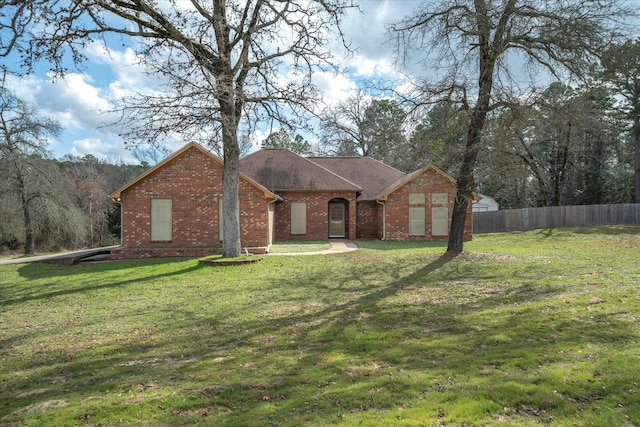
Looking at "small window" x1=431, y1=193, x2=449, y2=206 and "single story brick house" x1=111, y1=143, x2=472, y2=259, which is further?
"small window" x1=431, y1=193, x2=449, y2=206

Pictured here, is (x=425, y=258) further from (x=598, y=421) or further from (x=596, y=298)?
(x=598, y=421)

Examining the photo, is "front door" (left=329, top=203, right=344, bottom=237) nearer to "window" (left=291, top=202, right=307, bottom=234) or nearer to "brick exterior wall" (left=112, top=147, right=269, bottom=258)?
"window" (left=291, top=202, right=307, bottom=234)

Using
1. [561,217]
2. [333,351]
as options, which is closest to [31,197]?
[333,351]

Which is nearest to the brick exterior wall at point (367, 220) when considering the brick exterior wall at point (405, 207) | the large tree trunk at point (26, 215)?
the brick exterior wall at point (405, 207)

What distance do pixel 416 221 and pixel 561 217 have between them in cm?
1368

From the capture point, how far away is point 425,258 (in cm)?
1374

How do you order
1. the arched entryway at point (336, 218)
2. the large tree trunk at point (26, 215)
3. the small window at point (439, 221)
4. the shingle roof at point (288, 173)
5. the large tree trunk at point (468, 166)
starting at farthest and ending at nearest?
the large tree trunk at point (26, 215), the arched entryway at point (336, 218), the shingle roof at point (288, 173), the small window at point (439, 221), the large tree trunk at point (468, 166)

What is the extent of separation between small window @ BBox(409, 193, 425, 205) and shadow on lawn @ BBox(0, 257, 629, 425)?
14592 mm

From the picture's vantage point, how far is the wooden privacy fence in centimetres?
2669

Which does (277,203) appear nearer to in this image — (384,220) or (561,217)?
(384,220)

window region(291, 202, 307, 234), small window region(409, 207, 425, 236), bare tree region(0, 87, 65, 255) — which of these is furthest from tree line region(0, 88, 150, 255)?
small window region(409, 207, 425, 236)

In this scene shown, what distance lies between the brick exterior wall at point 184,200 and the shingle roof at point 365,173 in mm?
9660

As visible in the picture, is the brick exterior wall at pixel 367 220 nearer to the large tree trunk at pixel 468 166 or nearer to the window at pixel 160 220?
the large tree trunk at pixel 468 166

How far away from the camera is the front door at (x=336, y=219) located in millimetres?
25312
